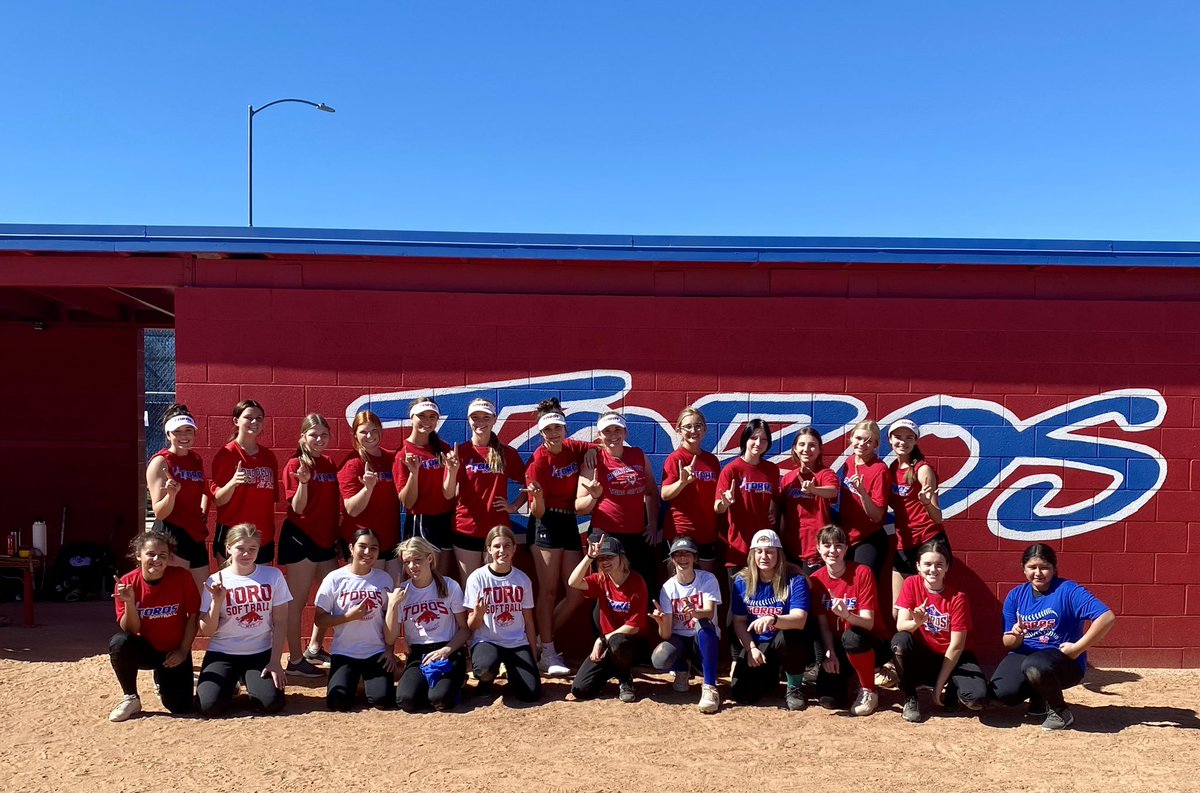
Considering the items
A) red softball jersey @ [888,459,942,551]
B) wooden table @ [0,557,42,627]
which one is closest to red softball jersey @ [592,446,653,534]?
red softball jersey @ [888,459,942,551]

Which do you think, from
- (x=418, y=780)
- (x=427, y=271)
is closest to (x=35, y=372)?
(x=427, y=271)

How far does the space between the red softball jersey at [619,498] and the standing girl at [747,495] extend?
500 mm

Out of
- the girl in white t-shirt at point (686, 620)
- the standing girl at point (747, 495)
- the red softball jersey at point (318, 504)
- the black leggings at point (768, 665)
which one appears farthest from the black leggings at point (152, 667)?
the standing girl at point (747, 495)

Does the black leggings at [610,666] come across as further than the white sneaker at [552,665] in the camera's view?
No

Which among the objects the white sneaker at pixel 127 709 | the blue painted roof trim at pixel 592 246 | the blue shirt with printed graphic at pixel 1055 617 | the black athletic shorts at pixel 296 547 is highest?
the blue painted roof trim at pixel 592 246

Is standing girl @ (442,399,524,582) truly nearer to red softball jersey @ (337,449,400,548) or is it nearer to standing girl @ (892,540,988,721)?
red softball jersey @ (337,449,400,548)

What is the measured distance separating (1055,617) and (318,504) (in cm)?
446

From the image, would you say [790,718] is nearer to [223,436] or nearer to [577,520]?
[577,520]

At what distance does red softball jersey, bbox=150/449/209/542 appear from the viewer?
5227 mm

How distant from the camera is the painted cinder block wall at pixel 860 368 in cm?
602

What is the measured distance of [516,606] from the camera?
5.18m

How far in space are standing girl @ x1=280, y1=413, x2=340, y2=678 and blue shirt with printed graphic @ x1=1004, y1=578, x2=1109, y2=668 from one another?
14.0 ft

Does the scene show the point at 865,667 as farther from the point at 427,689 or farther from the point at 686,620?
the point at 427,689

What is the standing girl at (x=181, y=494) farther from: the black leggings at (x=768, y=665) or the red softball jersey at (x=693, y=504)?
the black leggings at (x=768, y=665)
